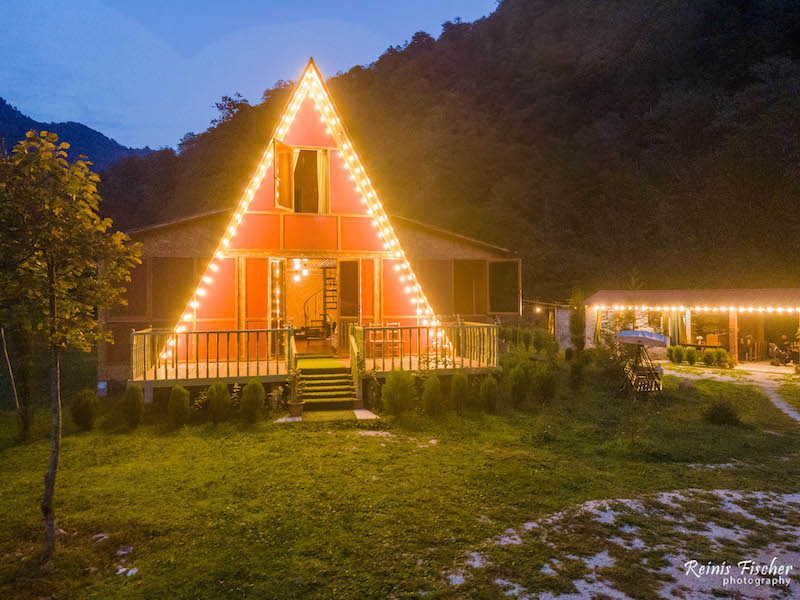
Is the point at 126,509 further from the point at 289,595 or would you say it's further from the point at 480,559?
the point at 480,559

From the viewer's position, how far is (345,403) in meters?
9.94

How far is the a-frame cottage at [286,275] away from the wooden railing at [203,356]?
0.16 ft

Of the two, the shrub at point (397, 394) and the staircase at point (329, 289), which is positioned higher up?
the staircase at point (329, 289)

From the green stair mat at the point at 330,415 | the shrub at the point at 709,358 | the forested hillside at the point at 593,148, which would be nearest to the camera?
the green stair mat at the point at 330,415

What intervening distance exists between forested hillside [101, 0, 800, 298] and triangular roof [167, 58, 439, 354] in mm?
21370

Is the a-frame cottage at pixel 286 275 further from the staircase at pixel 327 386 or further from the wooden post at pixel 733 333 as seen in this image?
the wooden post at pixel 733 333

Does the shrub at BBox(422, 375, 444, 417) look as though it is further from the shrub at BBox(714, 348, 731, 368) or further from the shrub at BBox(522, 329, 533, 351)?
the shrub at BBox(714, 348, 731, 368)

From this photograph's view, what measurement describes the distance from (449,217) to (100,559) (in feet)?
119

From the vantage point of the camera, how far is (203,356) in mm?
11016

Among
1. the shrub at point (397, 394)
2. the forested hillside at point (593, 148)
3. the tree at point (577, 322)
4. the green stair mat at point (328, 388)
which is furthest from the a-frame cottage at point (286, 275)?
the forested hillside at point (593, 148)

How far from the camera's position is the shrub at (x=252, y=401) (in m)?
8.80

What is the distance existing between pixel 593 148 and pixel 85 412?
43.6m

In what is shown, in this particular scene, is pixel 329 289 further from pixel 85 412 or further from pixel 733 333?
pixel 733 333

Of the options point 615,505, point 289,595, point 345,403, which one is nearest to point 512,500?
point 615,505
